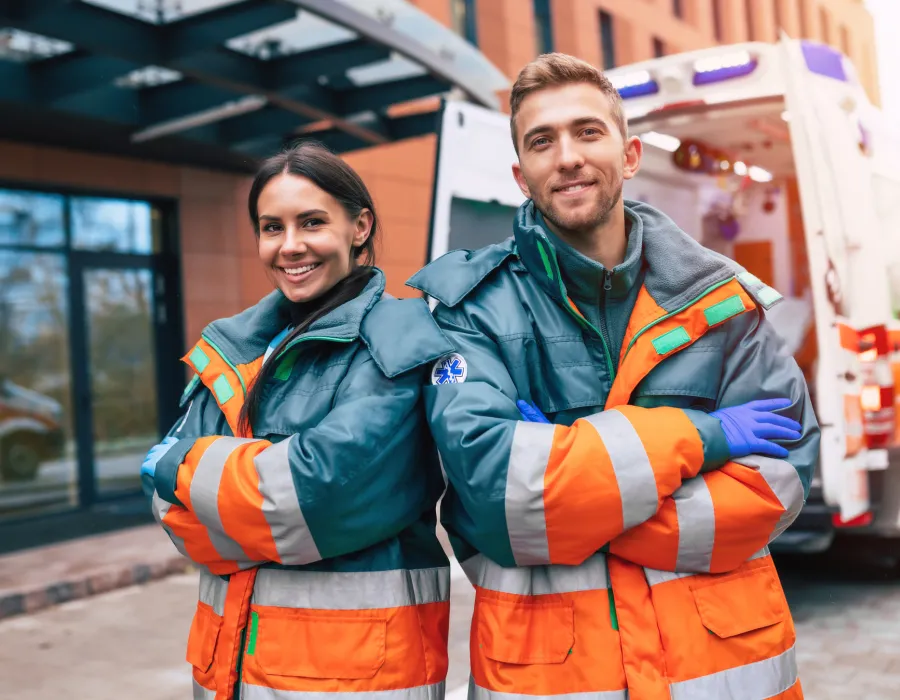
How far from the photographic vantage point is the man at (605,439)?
1650 mm

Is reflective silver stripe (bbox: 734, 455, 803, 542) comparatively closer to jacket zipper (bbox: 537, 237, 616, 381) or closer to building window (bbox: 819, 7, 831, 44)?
jacket zipper (bbox: 537, 237, 616, 381)

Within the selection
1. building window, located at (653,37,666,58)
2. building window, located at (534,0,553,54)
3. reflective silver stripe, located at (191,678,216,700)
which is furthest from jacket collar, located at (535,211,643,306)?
building window, located at (653,37,666,58)

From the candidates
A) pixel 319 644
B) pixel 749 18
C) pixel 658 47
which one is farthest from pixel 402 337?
pixel 749 18

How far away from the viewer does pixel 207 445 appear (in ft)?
6.16

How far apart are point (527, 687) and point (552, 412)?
52cm

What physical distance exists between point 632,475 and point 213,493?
2.63 ft

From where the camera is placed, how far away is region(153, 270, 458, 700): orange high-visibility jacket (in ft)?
5.81

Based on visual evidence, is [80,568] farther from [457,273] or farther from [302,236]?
[457,273]

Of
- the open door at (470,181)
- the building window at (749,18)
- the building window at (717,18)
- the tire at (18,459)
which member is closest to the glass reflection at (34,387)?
the tire at (18,459)

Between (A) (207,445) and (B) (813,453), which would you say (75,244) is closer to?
(A) (207,445)

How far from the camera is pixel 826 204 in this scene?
4.41 m

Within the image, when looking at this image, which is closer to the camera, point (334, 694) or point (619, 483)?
point (619, 483)

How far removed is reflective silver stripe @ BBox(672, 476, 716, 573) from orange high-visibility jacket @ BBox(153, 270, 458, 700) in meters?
0.54

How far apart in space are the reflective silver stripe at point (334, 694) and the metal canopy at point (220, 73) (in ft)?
18.7
